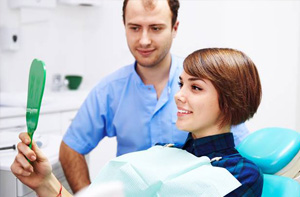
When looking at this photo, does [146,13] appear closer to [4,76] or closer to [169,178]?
[169,178]

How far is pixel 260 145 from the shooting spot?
1.24 m

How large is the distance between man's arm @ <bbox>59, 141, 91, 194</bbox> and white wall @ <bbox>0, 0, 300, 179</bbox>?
1.51 metres

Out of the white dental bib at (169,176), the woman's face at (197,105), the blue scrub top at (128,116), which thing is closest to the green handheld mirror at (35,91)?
the white dental bib at (169,176)

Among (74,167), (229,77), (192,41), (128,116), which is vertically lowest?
(74,167)

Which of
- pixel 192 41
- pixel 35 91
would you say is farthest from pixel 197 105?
pixel 192 41

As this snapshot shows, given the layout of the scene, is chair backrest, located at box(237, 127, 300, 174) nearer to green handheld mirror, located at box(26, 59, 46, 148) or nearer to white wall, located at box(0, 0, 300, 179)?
green handheld mirror, located at box(26, 59, 46, 148)

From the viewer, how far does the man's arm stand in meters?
1.53

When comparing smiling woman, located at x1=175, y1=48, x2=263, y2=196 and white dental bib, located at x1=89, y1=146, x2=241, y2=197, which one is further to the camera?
smiling woman, located at x1=175, y1=48, x2=263, y2=196

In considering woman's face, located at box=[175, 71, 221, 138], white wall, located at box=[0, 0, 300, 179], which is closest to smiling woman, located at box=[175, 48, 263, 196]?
woman's face, located at box=[175, 71, 221, 138]

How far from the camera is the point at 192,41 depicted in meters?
2.97

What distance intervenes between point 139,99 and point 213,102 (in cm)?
59

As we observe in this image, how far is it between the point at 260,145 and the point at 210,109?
22 centimetres

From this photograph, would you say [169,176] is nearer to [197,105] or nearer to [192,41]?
[197,105]

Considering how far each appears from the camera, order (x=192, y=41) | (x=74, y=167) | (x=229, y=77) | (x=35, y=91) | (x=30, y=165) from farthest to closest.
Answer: (x=192, y=41)
(x=74, y=167)
(x=229, y=77)
(x=30, y=165)
(x=35, y=91)
